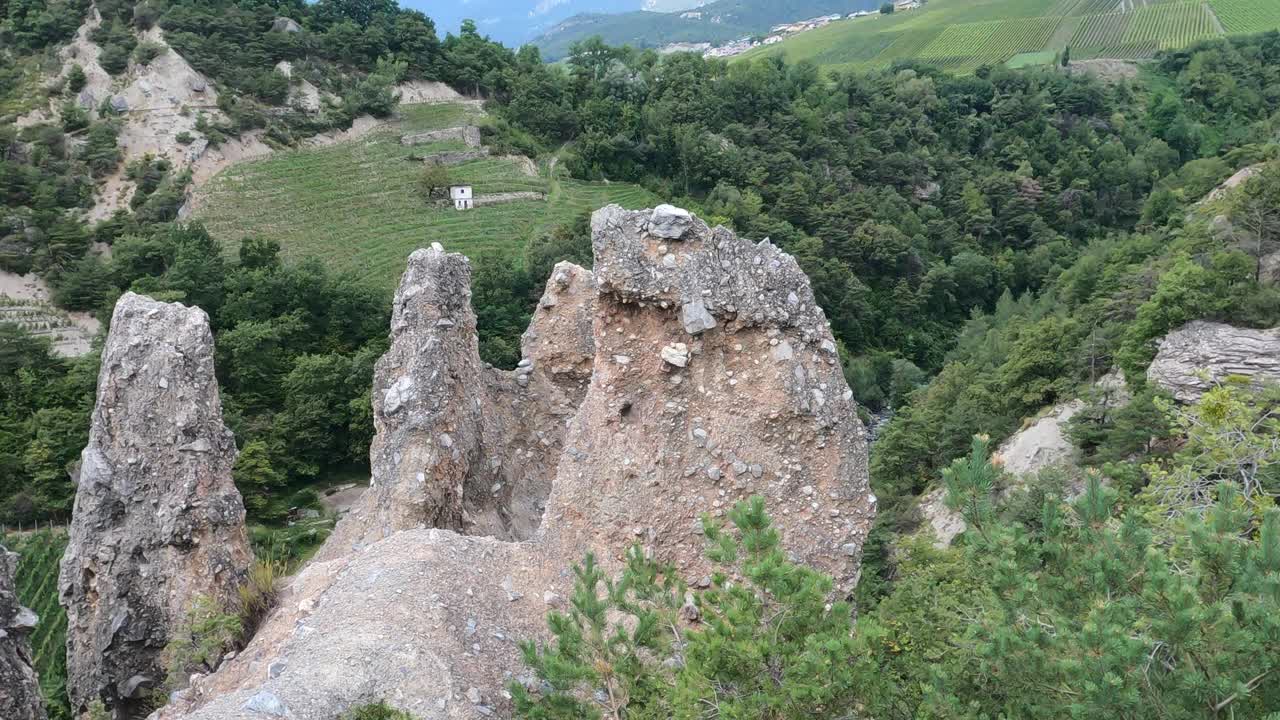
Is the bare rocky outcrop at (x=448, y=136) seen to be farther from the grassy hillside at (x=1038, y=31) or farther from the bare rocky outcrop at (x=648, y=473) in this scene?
the grassy hillside at (x=1038, y=31)

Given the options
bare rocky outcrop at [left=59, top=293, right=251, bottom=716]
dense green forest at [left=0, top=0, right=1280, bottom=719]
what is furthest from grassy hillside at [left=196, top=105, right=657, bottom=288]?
bare rocky outcrop at [left=59, top=293, right=251, bottom=716]

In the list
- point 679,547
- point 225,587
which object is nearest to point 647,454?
point 679,547

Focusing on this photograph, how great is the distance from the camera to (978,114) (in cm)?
10544

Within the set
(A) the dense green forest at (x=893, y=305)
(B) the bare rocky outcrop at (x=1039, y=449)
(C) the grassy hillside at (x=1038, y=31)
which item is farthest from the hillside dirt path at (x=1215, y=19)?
(B) the bare rocky outcrop at (x=1039, y=449)

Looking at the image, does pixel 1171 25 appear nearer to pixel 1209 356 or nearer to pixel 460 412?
pixel 1209 356

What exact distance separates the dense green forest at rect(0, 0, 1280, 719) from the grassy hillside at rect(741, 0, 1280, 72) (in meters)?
14.7

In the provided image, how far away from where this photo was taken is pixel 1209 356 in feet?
95.8

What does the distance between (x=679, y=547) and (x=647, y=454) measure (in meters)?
1.45

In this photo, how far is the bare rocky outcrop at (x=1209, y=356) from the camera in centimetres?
2786

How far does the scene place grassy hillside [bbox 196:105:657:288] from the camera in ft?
212

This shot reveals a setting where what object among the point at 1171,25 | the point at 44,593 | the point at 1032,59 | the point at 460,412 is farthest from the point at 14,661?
the point at 1171,25

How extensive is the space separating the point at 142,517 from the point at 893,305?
66656mm

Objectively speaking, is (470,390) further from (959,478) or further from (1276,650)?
(1276,650)

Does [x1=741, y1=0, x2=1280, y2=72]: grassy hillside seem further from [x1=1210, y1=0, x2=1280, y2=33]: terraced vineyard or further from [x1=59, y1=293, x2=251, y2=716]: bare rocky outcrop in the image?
[x1=59, y1=293, x2=251, y2=716]: bare rocky outcrop
